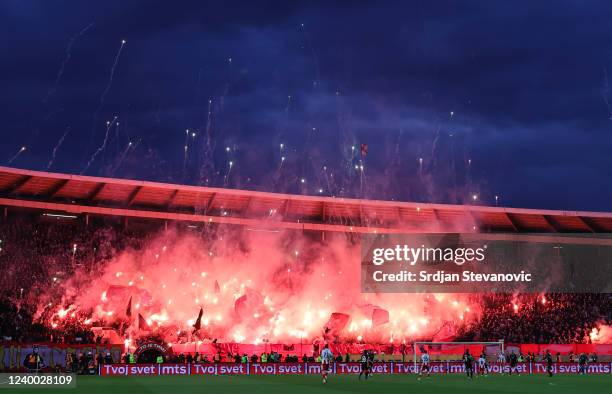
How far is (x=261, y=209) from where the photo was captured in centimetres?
6394

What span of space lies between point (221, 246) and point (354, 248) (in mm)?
13240

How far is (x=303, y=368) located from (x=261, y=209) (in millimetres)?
20615

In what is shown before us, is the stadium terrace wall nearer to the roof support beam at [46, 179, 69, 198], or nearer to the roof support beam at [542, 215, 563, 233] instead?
the roof support beam at [542, 215, 563, 233]

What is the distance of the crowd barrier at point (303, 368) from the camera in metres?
43.9

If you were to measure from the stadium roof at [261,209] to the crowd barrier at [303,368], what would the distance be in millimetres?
16774

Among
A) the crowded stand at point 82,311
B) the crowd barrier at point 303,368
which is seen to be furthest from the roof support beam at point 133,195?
the crowd barrier at point 303,368

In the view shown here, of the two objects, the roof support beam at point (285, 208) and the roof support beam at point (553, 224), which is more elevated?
the roof support beam at point (285, 208)

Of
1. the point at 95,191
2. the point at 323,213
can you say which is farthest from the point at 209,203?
the point at 323,213

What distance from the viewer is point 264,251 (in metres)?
66.6

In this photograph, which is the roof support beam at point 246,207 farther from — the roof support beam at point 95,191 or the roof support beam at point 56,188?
the roof support beam at point 56,188

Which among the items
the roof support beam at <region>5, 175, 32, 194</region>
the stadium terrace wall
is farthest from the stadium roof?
the stadium terrace wall

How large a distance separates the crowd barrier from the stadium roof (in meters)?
16.8

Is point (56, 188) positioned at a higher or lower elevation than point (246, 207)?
higher

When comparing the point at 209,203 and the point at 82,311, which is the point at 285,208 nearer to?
the point at 209,203
